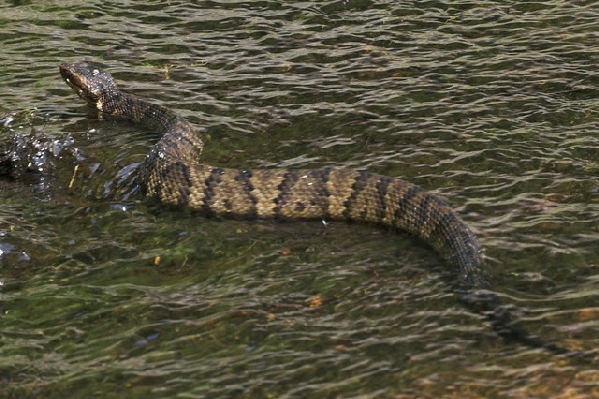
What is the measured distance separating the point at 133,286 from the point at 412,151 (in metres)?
2.69

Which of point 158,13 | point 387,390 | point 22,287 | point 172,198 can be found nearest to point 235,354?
point 387,390

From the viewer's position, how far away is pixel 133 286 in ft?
22.3

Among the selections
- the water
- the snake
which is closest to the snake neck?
the snake

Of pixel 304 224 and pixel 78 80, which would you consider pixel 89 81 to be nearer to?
pixel 78 80

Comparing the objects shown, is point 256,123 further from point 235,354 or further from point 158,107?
point 235,354

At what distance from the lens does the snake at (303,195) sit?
7.16 meters

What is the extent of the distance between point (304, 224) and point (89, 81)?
3.02 m

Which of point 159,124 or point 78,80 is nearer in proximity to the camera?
point 159,124

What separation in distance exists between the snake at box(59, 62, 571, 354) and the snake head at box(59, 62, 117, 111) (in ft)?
3.05

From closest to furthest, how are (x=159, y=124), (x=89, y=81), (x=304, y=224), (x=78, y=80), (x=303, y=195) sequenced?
(x=304, y=224)
(x=303, y=195)
(x=159, y=124)
(x=89, y=81)
(x=78, y=80)

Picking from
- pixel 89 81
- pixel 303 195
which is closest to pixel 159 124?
pixel 89 81

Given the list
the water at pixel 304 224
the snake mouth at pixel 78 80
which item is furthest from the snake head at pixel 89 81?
the water at pixel 304 224

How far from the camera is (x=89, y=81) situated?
9805mm

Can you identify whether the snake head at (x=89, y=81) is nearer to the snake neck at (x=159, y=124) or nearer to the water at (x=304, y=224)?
the snake neck at (x=159, y=124)
